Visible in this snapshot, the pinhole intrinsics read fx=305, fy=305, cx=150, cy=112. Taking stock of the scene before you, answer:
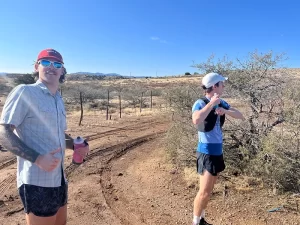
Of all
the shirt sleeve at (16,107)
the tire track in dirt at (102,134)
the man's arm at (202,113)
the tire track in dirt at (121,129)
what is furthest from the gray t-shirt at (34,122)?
the tire track in dirt at (121,129)

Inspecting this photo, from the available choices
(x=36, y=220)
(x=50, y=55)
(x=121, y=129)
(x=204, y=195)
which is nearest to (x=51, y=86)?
(x=50, y=55)

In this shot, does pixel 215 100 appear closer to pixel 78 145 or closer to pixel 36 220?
pixel 78 145

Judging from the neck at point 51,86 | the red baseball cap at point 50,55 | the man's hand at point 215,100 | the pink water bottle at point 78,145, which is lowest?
the pink water bottle at point 78,145

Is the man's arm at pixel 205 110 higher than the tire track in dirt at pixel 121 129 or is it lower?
higher

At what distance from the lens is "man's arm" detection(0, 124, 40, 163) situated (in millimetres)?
1882

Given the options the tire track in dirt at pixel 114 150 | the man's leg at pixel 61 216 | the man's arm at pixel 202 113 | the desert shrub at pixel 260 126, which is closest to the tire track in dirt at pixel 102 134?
the tire track in dirt at pixel 114 150

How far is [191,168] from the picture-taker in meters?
5.79

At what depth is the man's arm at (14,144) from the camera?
1.88 meters

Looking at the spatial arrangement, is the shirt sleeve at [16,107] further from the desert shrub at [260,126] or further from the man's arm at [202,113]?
the desert shrub at [260,126]

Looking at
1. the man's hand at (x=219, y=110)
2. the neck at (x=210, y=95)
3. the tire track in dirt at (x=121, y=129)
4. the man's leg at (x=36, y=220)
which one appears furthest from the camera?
the tire track in dirt at (x=121, y=129)

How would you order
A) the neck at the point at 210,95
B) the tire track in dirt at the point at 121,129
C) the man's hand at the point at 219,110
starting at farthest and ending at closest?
the tire track in dirt at the point at 121,129
the neck at the point at 210,95
the man's hand at the point at 219,110

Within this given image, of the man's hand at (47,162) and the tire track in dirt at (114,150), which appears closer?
the man's hand at (47,162)

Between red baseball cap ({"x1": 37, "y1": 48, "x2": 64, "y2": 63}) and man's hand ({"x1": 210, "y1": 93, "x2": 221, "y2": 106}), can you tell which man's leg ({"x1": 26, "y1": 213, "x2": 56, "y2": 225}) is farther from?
man's hand ({"x1": 210, "y1": 93, "x2": 221, "y2": 106})

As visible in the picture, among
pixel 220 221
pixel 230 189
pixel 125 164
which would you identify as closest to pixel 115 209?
pixel 220 221
